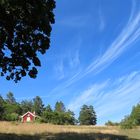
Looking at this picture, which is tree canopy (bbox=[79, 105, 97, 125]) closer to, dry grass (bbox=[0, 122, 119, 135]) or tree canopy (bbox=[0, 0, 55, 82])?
dry grass (bbox=[0, 122, 119, 135])

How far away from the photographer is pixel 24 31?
2759 centimetres

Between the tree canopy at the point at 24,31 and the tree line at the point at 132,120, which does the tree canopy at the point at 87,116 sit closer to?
the tree line at the point at 132,120

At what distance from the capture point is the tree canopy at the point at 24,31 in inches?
1016

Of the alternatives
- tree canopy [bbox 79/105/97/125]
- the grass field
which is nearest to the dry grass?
the grass field

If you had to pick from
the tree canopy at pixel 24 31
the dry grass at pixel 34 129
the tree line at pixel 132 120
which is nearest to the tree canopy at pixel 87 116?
the tree line at pixel 132 120

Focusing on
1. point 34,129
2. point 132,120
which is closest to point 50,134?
point 34,129

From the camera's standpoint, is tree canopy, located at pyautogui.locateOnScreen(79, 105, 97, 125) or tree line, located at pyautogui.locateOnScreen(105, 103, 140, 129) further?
tree canopy, located at pyautogui.locateOnScreen(79, 105, 97, 125)

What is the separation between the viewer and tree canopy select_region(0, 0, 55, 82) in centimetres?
2580

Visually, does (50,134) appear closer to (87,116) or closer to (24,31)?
(24,31)

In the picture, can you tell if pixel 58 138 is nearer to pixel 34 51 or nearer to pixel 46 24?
pixel 34 51

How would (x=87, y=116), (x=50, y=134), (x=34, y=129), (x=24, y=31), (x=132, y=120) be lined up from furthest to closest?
(x=87, y=116)
(x=132, y=120)
(x=34, y=129)
(x=50, y=134)
(x=24, y=31)

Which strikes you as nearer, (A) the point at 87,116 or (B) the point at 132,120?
(B) the point at 132,120

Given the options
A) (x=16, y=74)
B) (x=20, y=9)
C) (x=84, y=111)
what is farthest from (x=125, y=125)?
(x=84, y=111)

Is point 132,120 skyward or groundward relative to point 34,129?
skyward
